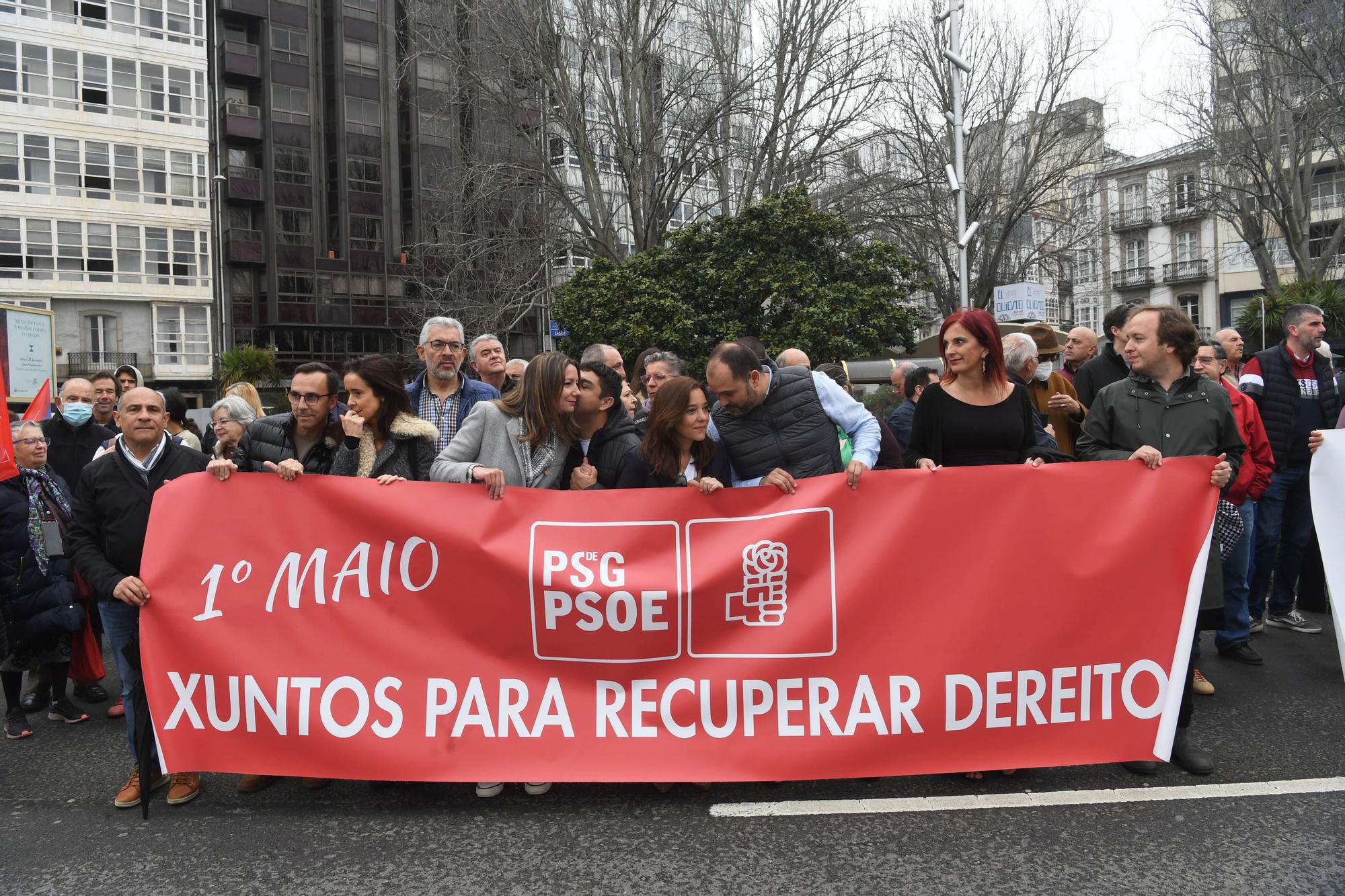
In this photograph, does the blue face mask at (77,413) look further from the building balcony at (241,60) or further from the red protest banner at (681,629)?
the building balcony at (241,60)

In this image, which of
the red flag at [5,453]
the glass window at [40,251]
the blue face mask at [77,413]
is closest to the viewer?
the red flag at [5,453]

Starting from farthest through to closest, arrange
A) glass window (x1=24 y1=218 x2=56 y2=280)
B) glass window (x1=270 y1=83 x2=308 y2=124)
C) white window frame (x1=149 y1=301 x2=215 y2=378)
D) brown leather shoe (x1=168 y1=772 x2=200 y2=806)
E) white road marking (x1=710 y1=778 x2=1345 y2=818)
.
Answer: glass window (x1=270 y1=83 x2=308 y2=124), white window frame (x1=149 y1=301 x2=215 y2=378), glass window (x1=24 y1=218 x2=56 y2=280), brown leather shoe (x1=168 y1=772 x2=200 y2=806), white road marking (x1=710 y1=778 x2=1345 y2=818)

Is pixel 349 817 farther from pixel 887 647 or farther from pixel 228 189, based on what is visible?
pixel 228 189

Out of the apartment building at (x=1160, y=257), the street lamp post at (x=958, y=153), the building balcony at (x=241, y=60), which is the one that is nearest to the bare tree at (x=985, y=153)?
the street lamp post at (x=958, y=153)

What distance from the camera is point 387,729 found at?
12.7 feet

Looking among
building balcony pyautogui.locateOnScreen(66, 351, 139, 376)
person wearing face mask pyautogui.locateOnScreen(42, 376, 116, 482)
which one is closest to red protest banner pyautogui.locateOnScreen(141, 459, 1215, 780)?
person wearing face mask pyautogui.locateOnScreen(42, 376, 116, 482)

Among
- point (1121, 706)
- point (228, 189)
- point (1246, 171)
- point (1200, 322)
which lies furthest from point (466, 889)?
point (1200, 322)

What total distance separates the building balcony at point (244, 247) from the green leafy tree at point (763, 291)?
104 ft

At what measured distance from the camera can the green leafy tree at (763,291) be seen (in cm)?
1858

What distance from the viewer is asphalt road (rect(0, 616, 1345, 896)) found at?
10.5 feet

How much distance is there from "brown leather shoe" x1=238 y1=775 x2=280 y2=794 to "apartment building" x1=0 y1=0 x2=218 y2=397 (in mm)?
40733

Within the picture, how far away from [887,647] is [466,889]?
1.77 m

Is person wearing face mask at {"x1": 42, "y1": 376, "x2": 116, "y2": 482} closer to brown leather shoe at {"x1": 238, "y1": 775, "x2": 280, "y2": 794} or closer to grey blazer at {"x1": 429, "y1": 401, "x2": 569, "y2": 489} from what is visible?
brown leather shoe at {"x1": 238, "y1": 775, "x2": 280, "y2": 794}

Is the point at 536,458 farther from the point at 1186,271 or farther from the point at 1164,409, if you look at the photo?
the point at 1186,271
